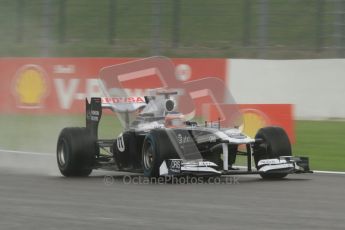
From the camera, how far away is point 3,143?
16.4 m

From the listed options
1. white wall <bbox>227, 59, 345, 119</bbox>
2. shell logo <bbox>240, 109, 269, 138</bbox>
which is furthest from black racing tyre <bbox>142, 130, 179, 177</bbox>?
white wall <bbox>227, 59, 345, 119</bbox>

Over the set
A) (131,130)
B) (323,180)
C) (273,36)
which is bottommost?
(323,180)

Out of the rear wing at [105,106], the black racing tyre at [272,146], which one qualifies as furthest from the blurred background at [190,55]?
the rear wing at [105,106]

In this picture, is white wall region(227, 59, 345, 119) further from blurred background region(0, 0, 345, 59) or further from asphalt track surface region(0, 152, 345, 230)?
asphalt track surface region(0, 152, 345, 230)

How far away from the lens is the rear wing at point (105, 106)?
1096 cm

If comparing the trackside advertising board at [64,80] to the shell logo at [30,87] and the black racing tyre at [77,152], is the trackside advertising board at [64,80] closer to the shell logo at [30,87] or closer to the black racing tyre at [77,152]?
the shell logo at [30,87]

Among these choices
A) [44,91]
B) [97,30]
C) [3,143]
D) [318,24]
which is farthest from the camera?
[97,30]

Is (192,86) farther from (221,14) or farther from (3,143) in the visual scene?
(221,14)

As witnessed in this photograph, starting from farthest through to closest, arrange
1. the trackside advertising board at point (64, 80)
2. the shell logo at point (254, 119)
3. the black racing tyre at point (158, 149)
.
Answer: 1. the trackside advertising board at point (64, 80)
2. the shell logo at point (254, 119)
3. the black racing tyre at point (158, 149)

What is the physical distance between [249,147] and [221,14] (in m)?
14.3

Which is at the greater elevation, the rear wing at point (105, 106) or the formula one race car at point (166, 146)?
the rear wing at point (105, 106)

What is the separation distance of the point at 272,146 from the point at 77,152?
8.26 ft

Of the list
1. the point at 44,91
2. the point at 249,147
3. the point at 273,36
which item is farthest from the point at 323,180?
the point at 273,36

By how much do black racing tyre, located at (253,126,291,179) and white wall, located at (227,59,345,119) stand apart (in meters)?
7.93
